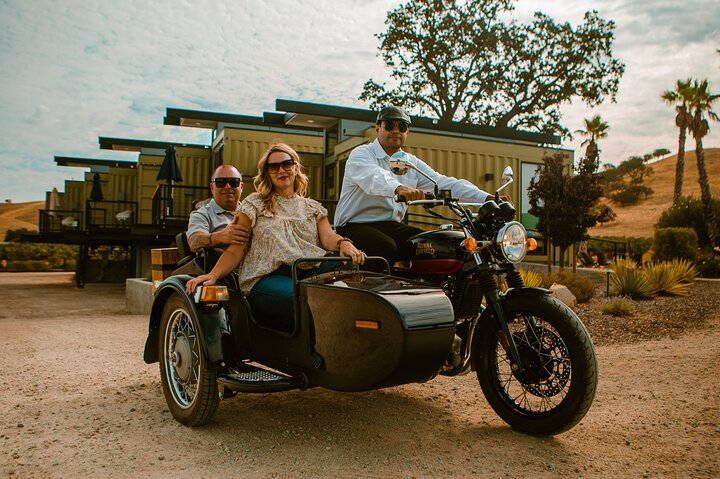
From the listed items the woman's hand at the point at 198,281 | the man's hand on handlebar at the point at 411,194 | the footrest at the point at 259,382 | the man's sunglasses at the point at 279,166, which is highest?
the man's sunglasses at the point at 279,166

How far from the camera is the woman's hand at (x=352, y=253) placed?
3.49 m

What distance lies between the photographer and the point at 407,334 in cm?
281

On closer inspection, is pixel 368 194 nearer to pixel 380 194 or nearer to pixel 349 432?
pixel 380 194

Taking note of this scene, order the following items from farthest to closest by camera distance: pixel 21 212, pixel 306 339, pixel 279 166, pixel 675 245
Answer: pixel 21 212
pixel 675 245
pixel 279 166
pixel 306 339

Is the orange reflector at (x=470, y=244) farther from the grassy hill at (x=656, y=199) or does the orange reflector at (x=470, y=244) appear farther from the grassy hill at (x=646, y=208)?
the grassy hill at (x=646, y=208)

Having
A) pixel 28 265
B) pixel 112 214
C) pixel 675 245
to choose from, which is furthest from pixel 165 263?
pixel 28 265

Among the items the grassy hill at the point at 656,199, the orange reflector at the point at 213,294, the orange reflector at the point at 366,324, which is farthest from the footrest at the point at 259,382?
the grassy hill at the point at 656,199

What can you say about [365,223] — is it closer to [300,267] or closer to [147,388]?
[300,267]

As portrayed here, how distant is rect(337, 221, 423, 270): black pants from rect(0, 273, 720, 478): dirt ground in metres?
0.99

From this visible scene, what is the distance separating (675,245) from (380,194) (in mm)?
14954

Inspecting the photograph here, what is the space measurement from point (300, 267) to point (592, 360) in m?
1.65

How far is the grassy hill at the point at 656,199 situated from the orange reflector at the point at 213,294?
50.7 metres

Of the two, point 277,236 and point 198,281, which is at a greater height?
point 277,236

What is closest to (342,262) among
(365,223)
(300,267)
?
(300,267)
